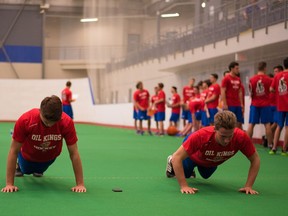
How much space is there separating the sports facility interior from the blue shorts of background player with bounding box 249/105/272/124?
950 millimetres

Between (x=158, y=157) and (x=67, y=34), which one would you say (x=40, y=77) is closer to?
(x=67, y=34)

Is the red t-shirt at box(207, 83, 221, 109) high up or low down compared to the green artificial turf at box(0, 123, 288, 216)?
up

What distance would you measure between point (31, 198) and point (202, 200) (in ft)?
5.13

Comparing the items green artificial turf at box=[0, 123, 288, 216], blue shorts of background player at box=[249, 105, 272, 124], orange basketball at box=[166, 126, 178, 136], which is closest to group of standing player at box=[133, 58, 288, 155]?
blue shorts of background player at box=[249, 105, 272, 124]

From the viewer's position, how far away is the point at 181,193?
512 cm

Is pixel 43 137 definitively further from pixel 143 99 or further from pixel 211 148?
pixel 143 99

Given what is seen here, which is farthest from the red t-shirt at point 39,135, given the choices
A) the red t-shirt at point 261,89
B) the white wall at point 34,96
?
the white wall at point 34,96

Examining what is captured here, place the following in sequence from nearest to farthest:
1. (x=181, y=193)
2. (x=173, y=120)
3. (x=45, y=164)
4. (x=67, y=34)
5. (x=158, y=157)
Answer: (x=181, y=193), (x=45, y=164), (x=158, y=157), (x=173, y=120), (x=67, y=34)

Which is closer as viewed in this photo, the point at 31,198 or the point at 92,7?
the point at 31,198

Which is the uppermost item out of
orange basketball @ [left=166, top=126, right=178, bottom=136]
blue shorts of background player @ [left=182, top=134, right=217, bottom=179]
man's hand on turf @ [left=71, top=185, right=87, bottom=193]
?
blue shorts of background player @ [left=182, top=134, right=217, bottom=179]

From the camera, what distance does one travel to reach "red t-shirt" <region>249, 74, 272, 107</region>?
1141cm

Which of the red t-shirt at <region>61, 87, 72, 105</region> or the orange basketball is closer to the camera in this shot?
the orange basketball

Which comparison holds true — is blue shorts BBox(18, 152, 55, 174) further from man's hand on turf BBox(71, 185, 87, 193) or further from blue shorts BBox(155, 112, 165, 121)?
blue shorts BBox(155, 112, 165, 121)

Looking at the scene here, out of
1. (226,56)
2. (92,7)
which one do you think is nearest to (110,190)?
(226,56)
